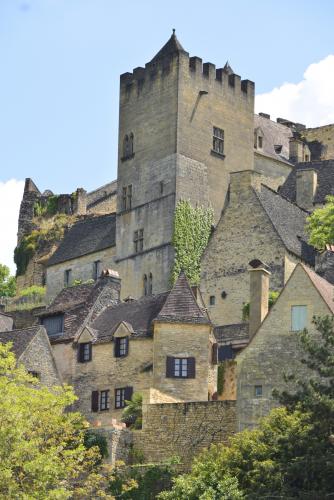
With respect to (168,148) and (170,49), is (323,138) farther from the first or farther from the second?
(168,148)

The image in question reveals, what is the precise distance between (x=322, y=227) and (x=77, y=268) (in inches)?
871

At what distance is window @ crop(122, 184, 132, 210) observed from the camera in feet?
326

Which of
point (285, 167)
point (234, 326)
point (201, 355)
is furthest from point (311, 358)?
point (285, 167)

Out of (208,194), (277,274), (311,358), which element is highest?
(208,194)

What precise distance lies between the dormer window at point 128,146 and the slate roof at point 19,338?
83.6 feet

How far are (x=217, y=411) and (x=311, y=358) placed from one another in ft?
32.2

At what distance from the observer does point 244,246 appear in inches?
3499

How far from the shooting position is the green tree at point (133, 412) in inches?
2798

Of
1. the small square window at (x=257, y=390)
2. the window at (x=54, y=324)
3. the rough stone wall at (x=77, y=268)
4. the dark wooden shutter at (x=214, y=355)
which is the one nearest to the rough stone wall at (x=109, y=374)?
the dark wooden shutter at (x=214, y=355)

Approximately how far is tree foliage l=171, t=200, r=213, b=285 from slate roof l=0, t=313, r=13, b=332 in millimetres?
9929

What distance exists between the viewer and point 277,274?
86875 millimetres

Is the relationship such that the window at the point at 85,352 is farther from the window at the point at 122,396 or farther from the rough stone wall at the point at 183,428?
the rough stone wall at the point at 183,428

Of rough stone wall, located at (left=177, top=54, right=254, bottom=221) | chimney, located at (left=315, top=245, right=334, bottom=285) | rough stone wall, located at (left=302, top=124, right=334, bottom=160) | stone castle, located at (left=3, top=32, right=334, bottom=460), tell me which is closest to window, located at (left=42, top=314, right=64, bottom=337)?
stone castle, located at (left=3, top=32, right=334, bottom=460)

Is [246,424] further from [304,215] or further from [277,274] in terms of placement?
[304,215]
